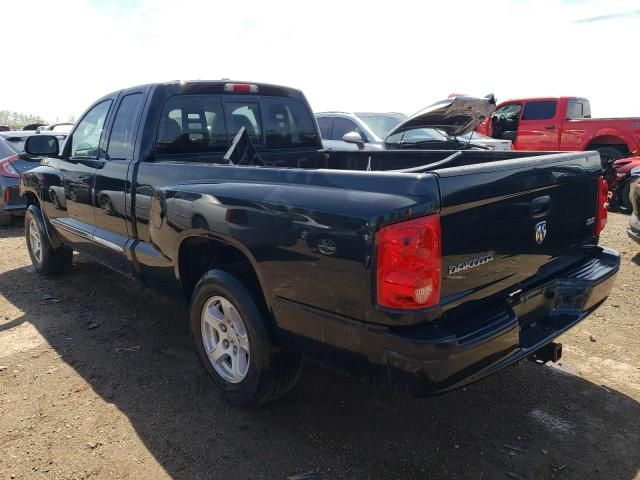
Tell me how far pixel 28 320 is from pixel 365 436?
328 centimetres

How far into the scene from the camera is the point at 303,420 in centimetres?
295

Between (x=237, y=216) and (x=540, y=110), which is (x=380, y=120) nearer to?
(x=540, y=110)

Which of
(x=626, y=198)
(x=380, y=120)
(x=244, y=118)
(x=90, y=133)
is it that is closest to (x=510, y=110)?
(x=380, y=120)

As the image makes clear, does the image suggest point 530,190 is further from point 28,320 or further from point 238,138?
point 28,320

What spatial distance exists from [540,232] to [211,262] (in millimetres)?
1960

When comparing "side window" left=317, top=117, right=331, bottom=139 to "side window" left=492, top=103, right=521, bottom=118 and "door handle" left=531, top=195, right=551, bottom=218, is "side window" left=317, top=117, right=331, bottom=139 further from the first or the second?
"door handle" left=531, top=195, right=551, bottom=218

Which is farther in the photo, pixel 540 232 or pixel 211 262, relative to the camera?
pixel 211 262

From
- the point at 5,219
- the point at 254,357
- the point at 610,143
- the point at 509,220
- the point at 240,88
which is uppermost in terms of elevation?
the point at 240,88

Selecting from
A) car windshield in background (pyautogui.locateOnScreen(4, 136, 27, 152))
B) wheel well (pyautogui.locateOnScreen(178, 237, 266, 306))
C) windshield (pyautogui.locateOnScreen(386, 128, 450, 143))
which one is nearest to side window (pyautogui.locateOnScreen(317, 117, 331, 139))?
windshield (pyautogui.locateOnScreen(386, 128, 450, 143))

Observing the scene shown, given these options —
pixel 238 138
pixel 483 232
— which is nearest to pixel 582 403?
pixel 483 232

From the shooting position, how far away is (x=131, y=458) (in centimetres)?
264

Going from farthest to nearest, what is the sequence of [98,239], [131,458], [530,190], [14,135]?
[14,135], [98,239], [131,458], [530,190]

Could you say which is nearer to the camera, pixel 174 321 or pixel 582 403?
pixel 582 403

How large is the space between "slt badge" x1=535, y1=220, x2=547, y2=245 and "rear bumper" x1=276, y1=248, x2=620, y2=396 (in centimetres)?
25
